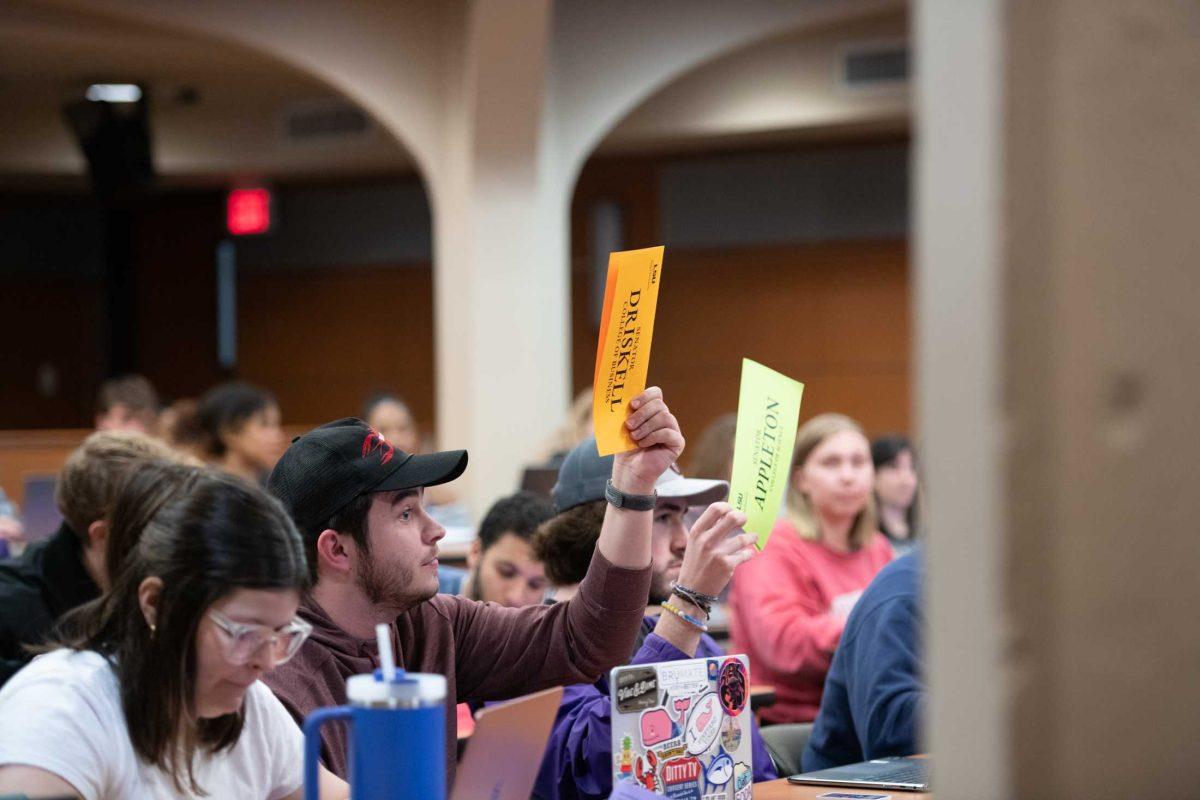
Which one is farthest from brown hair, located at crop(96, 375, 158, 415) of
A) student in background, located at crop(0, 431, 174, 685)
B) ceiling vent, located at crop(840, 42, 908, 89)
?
ceiling vent, located at crop(840, 42, 908, 89)

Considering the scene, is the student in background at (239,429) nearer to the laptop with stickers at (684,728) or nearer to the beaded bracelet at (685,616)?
the beaded bracelet at (685,616)

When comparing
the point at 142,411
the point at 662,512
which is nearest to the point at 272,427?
the point at 142,411

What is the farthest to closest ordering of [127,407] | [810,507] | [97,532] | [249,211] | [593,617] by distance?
[249,211] < [127,407] < [810,507] < [97,532] < [593,617]

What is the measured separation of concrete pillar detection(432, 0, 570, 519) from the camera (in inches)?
252

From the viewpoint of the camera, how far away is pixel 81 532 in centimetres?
291

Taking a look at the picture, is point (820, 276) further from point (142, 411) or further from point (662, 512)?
point (662, 512)

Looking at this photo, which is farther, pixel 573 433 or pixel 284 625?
pixel 573 433

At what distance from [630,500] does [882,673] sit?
70 cm

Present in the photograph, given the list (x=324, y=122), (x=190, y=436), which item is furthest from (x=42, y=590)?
(x=324, y=122)

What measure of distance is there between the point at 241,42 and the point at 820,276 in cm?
409

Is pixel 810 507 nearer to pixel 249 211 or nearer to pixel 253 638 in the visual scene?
pixel 253 638

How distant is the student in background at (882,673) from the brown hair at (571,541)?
1.71ft

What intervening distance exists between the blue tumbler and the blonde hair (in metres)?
2.79

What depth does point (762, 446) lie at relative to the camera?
214 cm
